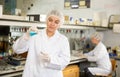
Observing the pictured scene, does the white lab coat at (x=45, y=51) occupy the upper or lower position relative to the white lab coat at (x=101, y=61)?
upper

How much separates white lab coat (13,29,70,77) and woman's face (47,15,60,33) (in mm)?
86

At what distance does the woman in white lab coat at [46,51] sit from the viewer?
79.4 inches

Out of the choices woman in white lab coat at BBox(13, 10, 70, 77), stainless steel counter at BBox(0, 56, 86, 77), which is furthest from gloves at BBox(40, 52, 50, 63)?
stainless steel counter at BBox(0, 56, 86, 77)

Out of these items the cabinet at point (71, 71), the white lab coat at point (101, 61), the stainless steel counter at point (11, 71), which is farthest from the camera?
the white lab coat at point (101, 61)

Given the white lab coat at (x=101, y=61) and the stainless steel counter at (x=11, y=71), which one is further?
the white lab coat at (x=101, y=61)

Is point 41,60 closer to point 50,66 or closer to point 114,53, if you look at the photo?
point 50,66

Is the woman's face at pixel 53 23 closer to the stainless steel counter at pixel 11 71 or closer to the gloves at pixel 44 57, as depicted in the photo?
the gloves at pixel 44 57

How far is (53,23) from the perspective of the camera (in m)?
2.10

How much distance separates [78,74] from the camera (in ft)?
12.5

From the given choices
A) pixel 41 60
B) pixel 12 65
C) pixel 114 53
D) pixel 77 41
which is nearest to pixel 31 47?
pixel 41 60

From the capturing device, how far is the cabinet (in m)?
3.45

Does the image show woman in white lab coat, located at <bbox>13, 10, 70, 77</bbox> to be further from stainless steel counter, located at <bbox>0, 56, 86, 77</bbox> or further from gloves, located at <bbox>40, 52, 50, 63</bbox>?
stainless steel counter, located at <bbox>0, 56, 86, 77</bbox>

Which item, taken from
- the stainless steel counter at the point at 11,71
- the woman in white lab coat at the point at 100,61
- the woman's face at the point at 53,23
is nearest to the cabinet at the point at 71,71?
the woman in white lab coat at the point at 100,61

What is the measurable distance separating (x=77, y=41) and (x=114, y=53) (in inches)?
37.7
